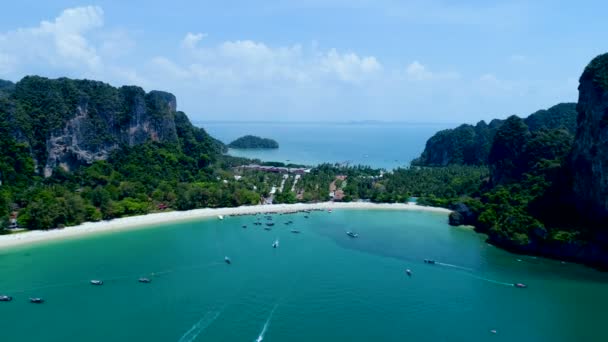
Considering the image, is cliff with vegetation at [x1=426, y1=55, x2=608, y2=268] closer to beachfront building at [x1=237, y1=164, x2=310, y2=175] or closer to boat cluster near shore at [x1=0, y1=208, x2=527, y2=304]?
boat cluster near shore at [x1=0, y1=208, x2=527, y2=304]

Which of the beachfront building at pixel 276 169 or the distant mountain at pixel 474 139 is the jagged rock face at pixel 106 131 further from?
the distant mountain at pixel 474 139

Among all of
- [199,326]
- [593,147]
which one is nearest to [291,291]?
[199,326]

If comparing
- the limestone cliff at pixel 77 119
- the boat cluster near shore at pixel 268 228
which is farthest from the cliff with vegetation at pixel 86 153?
the boat cluster near shore at pixel 268 228

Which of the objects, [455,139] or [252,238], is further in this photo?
[455,139]

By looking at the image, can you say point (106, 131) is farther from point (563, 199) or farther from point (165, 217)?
point (563, 199)

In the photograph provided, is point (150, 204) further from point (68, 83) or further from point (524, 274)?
point (524, 274)

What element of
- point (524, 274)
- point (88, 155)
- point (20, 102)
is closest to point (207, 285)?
point (524, 274)

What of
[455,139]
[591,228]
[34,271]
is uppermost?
[455,139]
